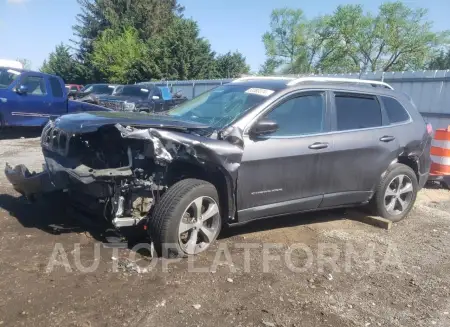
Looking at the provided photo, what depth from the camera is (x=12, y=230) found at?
4410 mm

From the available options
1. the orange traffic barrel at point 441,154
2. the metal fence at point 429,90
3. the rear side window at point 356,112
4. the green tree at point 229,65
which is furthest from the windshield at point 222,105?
the green tree at point 229,65

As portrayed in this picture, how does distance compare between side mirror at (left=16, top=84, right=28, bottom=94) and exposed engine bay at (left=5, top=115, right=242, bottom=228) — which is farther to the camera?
side mirror at (left=16, top=84, right=28, bottom=94)

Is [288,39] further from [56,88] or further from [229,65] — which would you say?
[56,88]

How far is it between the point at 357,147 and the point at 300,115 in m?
0.83

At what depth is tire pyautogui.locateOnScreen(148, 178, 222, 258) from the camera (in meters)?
3.79

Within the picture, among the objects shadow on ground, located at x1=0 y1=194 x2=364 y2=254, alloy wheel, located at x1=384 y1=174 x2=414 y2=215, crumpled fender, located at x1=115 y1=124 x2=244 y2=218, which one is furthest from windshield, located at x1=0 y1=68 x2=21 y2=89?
alloy wheel, located at x1=384 y1=174 x2=414 y2=215

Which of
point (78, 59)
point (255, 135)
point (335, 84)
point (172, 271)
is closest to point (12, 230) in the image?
point (172, 271)

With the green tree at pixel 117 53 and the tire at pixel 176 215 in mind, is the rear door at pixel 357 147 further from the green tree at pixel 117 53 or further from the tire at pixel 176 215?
the green tree at pixel 117 53

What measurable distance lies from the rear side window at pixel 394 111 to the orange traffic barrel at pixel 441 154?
2.31 metres

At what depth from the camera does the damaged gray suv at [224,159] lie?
3.82 m

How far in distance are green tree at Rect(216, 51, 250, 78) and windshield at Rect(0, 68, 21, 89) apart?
28382 mm

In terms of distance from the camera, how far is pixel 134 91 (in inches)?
669

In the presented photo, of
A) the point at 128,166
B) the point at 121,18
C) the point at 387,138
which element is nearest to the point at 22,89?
the point at 128,166

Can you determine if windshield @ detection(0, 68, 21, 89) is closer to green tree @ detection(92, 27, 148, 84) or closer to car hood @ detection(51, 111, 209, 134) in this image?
car hood @ detection(51, 111, 209, 134)
